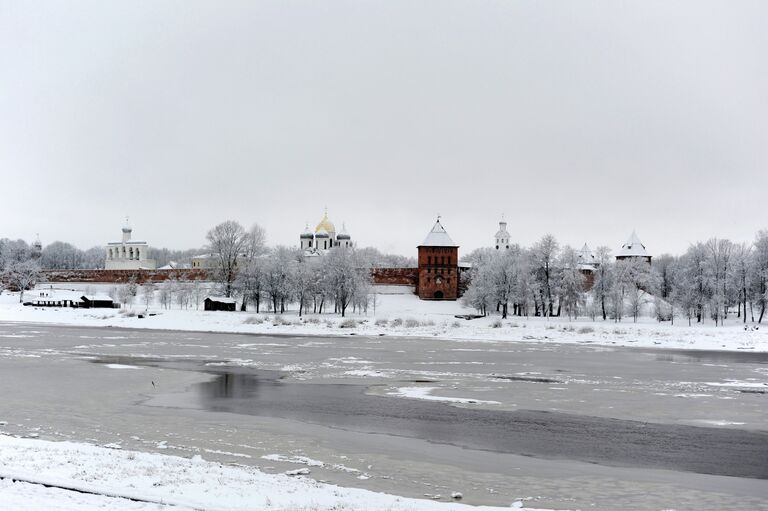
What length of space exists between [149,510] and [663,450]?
857cm

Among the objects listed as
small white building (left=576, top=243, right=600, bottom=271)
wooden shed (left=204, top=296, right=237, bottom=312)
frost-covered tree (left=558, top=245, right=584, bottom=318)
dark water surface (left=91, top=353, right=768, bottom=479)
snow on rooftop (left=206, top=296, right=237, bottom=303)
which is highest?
small white building (left=576, top=243, right=600, bottom=271)

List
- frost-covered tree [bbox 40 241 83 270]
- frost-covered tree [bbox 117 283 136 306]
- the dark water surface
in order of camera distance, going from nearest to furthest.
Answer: the dark water surface → frost-covered tree [bbox 117 283 136 306] → frost-covered tree [bbox 40 241 83 270]

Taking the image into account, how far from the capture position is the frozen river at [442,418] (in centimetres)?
973

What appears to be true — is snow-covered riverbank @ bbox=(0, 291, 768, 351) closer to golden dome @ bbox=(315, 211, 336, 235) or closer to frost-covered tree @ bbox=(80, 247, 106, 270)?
golden dome @ bbox=(315, 211, 336, 235)

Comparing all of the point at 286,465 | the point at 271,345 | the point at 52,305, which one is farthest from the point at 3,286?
the point at 286,465

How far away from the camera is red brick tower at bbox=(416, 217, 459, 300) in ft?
281

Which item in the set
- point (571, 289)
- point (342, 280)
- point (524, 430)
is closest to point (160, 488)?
point (524, 430)

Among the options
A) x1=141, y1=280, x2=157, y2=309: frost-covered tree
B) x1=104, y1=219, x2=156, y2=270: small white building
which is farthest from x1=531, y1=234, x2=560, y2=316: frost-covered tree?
x1=104, y1=219, x2=156, y2=270: small white building

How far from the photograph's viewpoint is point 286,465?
402 inches

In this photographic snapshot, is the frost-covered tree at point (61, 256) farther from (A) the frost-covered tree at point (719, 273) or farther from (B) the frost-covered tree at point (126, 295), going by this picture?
(A) the frost-covered tree at point (719, 273)

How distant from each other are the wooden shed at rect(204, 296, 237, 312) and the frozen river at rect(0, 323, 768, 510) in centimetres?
3661

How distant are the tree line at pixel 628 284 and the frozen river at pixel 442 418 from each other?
27.8 m

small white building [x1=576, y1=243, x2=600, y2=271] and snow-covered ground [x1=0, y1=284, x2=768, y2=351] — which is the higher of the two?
small white building [x1=576, y1=243, x2=600, y2=271]

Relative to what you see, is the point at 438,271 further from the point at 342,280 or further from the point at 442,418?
the point at 442,418
